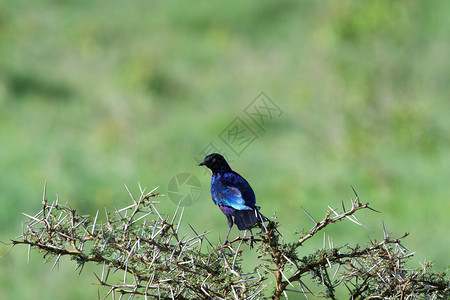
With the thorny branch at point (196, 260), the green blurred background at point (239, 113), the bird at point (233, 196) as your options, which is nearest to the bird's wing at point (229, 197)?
the bird at point (233, 196)

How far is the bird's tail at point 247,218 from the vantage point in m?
3.08

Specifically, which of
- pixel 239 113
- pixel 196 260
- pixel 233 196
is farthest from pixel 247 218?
pixel 239 113

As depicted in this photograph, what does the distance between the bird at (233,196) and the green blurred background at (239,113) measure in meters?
3.57

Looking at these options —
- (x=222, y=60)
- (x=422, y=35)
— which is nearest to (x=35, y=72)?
(x=222, y=60)

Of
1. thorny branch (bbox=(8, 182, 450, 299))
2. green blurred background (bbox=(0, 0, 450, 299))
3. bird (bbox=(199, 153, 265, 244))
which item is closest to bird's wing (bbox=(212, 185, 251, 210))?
bird (bbox=(199, 153, 265, 244))

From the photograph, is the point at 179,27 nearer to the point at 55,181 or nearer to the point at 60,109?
the point at 60,109

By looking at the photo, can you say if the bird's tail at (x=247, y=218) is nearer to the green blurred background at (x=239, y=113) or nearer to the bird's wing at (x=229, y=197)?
the bird's wing at (x=229, y=197)

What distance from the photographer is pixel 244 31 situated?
14969mm

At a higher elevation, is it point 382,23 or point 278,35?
point 278,35

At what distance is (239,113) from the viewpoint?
36.3 feet

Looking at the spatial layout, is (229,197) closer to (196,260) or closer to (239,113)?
(196,260)

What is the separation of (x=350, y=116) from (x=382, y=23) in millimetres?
1619

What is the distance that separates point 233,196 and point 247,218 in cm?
36

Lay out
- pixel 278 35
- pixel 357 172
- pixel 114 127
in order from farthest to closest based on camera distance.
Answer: pixel 278 35 → pixel 114 127 → pixel 357 172
